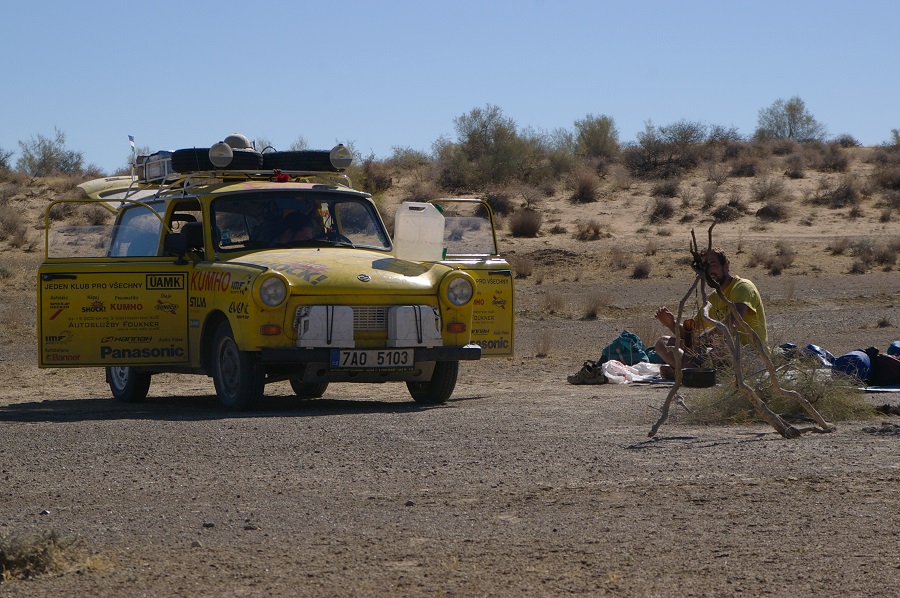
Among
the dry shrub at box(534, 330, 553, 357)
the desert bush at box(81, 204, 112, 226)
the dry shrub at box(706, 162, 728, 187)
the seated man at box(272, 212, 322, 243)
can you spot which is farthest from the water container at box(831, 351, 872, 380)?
the dry shrub at box(706, 162, 728, 187)

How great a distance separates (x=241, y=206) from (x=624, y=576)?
6.89 metres

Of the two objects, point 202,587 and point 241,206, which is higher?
point 241,206

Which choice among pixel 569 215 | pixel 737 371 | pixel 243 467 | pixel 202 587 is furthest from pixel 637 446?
pixel 569 215

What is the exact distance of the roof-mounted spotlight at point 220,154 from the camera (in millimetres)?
11617

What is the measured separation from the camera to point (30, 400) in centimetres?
1262

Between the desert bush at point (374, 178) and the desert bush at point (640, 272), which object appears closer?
the desert bush at point (640, 272)

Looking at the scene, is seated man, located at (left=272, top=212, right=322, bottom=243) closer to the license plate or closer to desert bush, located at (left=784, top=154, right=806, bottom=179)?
the license plate

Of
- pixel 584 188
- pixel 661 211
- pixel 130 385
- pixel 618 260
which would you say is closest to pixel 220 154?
pixel 130 385

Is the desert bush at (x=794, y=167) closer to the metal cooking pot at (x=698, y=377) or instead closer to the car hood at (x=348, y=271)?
the car hood at (x=348, y=271)

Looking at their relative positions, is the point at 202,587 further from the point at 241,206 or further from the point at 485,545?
the point at 241,206

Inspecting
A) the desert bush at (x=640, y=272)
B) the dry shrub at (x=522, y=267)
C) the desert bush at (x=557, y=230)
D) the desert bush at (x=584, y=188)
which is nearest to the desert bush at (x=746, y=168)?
the desert bush at (x=584, y=188)

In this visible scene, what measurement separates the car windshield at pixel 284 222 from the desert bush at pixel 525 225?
2048cm

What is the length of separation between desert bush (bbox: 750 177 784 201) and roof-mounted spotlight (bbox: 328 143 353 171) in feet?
87.1

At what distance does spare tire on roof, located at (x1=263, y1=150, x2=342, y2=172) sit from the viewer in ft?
41.0
